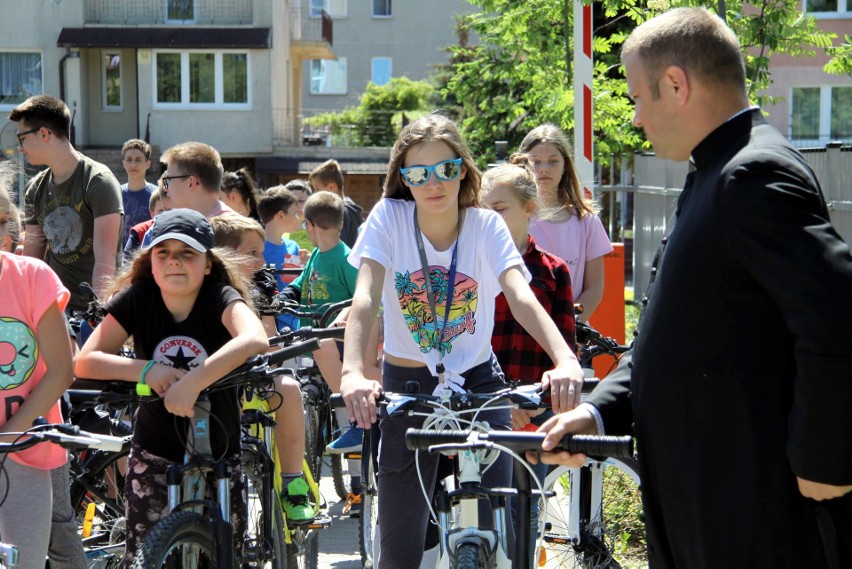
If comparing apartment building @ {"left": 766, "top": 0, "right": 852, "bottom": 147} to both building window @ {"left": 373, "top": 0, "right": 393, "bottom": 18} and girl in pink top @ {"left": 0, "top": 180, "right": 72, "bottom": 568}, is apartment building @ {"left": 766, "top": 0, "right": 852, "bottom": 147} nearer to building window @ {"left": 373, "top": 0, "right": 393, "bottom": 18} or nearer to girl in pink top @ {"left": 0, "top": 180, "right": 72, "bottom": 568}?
building window @ {"left": 373, "top": 0, "right": 393, "bottom": 18}

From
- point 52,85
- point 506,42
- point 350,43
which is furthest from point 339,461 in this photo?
point 350,43

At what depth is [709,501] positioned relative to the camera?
2959 mm

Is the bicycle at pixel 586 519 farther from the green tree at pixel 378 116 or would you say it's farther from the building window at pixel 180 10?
the green tree at pixel 378 116

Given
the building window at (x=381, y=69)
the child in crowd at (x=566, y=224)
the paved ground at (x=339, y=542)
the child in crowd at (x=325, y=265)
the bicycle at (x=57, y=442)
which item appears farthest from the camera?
the building window at (x=381, y=69)

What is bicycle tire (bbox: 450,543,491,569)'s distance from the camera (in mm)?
3975

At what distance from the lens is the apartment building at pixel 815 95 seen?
35.2m

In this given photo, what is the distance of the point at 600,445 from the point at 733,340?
0.44m

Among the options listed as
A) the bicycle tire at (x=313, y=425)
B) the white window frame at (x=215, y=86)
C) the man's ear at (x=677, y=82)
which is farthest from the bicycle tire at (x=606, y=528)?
the white window frame at (x=215, y=86)

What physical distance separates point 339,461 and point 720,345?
609 cm

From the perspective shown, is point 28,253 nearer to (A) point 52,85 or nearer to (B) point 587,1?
(B) point 587,1

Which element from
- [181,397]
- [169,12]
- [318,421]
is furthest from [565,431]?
[169,12]

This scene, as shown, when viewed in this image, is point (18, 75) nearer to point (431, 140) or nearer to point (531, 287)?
point (531, 287)

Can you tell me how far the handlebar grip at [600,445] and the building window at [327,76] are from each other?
59916 mm

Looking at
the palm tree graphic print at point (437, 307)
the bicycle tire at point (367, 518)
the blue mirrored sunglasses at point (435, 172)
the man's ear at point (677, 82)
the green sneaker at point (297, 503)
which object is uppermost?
the man's ear at point (677, 82)
